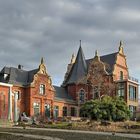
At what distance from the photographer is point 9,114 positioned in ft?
168

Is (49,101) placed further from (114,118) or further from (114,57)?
(114,118)

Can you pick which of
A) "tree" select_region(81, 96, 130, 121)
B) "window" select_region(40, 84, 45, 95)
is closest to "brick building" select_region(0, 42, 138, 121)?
"window" select_region(40, 84, 45, 95)

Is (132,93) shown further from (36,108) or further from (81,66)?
(36,108)

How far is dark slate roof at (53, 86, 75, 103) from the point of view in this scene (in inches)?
2436

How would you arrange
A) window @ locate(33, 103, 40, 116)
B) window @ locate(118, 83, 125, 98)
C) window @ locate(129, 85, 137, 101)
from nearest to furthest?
window @ locate(33, 103, 40, 116) < window @ locate(118, 83, 125, 98) < window @ locate(129, 85, 137, 101)

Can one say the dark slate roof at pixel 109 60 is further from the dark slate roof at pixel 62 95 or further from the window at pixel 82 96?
the dark slate roof at pixel 62 95

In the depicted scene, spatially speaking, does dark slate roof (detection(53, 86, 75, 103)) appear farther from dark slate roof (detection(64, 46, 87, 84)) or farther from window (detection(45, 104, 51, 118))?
window (detection(45, 104, 51, 118))

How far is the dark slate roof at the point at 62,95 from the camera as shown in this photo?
203 feet

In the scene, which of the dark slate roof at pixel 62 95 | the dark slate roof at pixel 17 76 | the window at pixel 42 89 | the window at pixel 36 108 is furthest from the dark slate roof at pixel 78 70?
the window at pixel 36 108

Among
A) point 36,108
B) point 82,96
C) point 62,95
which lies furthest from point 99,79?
point 36,108

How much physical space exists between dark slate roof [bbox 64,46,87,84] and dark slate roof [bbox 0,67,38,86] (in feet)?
32.4

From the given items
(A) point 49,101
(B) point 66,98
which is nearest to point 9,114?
(A) point 49,101

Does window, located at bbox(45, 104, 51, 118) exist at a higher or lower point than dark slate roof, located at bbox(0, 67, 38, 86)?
lower

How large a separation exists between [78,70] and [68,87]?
363 centimetres
